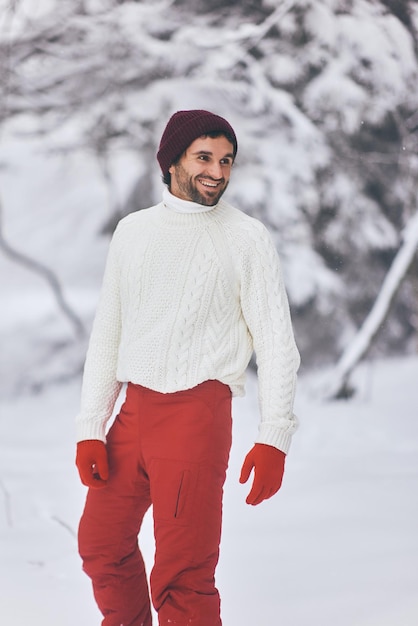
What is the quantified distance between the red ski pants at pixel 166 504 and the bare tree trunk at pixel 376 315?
2.85m

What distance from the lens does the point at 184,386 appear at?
167 centimetres

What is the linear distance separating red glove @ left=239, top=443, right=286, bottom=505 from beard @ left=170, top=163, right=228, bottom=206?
1.54 feet

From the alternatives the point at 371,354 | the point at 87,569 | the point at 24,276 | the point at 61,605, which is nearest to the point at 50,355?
the point at 24,276

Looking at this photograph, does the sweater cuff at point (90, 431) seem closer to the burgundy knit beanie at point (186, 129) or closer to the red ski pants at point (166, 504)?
the red ski pants at point (166, 504)

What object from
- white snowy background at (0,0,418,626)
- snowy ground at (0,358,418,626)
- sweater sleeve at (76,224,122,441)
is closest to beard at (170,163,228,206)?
sweater sleeve at (76,224,122,441)

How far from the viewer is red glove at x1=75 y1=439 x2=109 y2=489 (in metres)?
1.72

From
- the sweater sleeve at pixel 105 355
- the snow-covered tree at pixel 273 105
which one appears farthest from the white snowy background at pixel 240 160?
the sweater sleeve at pixel 105 355

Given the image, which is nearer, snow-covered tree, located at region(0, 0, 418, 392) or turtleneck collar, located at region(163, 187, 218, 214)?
turtleneck collar, located at region(163, 187, 218, 214)

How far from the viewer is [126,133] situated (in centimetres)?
450

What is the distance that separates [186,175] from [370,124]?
2897mm

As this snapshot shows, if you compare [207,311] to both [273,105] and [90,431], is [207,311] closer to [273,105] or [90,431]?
[90,431]

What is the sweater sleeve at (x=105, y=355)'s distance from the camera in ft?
5.95

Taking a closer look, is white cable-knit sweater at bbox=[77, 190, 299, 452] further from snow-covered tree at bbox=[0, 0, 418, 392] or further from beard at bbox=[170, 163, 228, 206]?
snow-covered tree at bbox=[0, 0, 418, 392]

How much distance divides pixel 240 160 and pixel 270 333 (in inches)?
112
